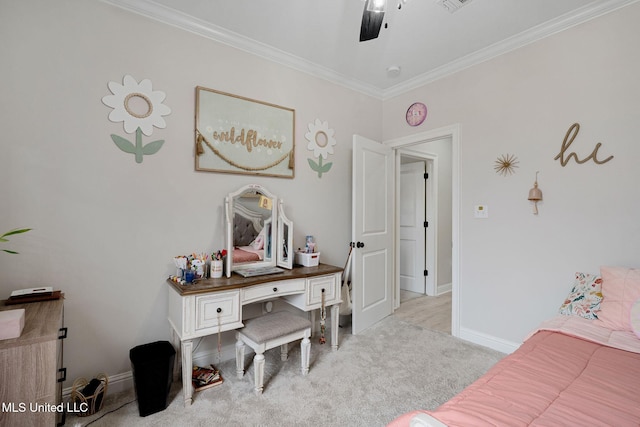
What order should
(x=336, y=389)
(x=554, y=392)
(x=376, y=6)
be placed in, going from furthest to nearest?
(x=336, y=389)
(x=376, y=6)
(x=554, y=392)

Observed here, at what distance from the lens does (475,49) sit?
2.71 m

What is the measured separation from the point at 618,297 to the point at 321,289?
1.88 metres

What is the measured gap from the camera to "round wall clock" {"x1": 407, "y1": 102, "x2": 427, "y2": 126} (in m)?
3.23

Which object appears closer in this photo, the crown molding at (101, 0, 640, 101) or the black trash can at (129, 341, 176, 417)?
the black trash can at (129, 341, 176, 417)

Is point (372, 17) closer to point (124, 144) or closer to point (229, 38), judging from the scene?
point (229, 38)

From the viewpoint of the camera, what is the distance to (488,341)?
2691mm

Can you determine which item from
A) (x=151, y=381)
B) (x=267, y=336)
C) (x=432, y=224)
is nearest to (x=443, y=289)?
(x=432, y=224)

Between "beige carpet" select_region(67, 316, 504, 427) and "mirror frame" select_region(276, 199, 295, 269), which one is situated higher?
"mirror frame" select_region(276, 199, 295, 269)

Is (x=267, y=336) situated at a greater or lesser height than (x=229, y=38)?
lesser

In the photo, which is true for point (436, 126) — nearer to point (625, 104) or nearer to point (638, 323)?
point (625, 104)

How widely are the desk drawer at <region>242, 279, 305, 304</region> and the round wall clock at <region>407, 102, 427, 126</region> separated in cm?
213

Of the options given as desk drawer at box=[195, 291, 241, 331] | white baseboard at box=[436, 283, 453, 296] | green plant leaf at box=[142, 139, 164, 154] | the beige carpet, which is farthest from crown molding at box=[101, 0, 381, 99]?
white baseboard at box=[436, 283, 453, 296]

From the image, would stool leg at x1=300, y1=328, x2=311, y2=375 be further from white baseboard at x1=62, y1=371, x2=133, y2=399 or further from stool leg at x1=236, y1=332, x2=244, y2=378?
white baseboard at x1=62, y1=371, x2=133, y2=399

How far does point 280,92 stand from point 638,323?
290 centimetres
